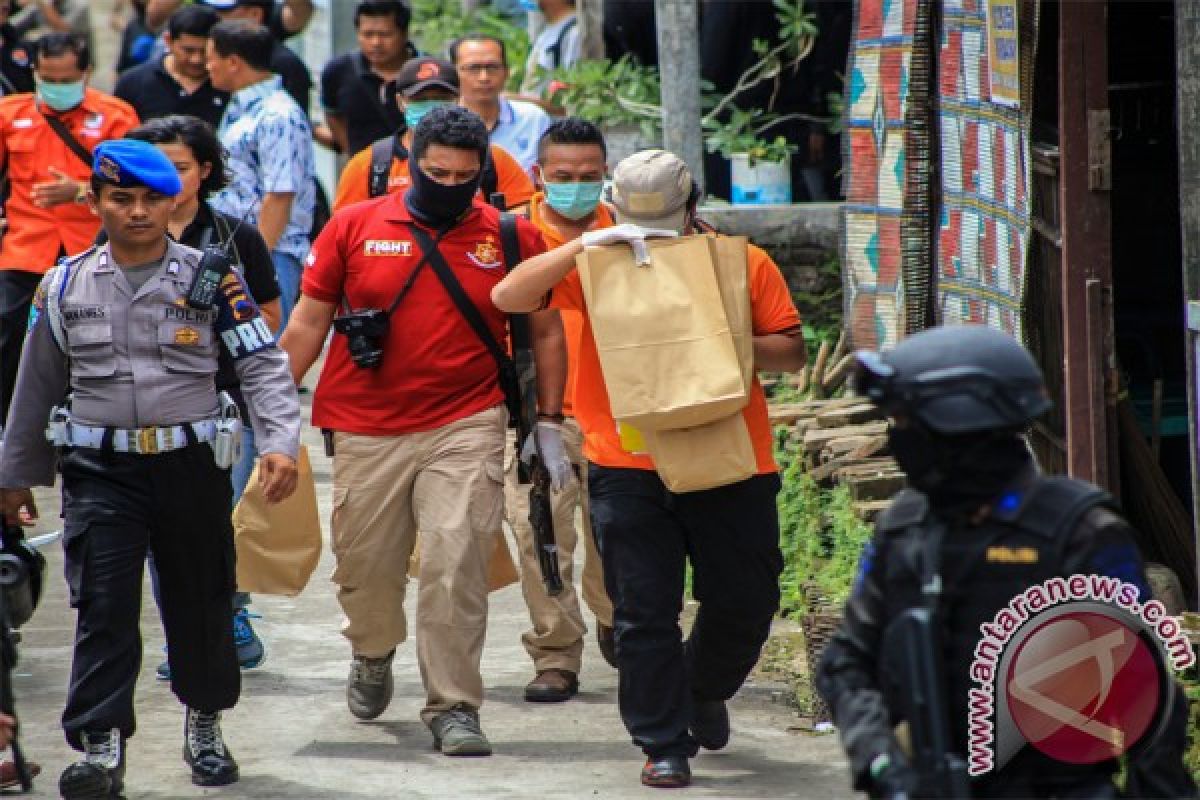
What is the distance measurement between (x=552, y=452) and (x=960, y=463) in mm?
3108

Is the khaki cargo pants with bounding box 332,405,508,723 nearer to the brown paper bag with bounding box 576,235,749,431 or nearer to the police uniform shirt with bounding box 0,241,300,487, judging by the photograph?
the police uniform shirt with bounding box 0,241,300,487

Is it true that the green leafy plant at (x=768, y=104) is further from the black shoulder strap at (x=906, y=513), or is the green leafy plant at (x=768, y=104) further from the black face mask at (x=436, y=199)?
the black shoulder strap at (x=906, y=513)

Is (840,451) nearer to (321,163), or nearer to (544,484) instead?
(544,484)

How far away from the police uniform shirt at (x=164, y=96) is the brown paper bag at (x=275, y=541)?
3.94 m

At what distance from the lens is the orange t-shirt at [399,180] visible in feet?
27.1

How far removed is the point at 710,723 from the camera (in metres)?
6.70

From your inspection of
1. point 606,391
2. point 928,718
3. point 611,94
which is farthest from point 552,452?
point 611,94

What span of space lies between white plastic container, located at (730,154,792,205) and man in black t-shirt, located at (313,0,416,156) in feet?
5.76

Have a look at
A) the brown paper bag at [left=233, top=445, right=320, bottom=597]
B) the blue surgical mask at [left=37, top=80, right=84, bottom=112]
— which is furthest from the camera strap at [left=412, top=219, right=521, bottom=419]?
the blue surgical mask at [left=37, top=80, right=84, bottom=112]

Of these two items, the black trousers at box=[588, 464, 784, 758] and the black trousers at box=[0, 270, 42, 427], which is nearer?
the black trousers at box=[588, 464, 784, 758]

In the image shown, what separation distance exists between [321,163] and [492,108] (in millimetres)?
9529

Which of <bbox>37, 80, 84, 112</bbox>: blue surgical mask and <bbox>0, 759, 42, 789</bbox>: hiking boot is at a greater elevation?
<bbox>37, 80, 84, 112</bbox>: blue surgical mask

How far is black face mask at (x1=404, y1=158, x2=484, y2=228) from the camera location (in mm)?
6879

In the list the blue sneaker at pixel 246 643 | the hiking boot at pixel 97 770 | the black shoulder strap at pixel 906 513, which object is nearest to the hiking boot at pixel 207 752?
the hiking boot at pixel 97 770
